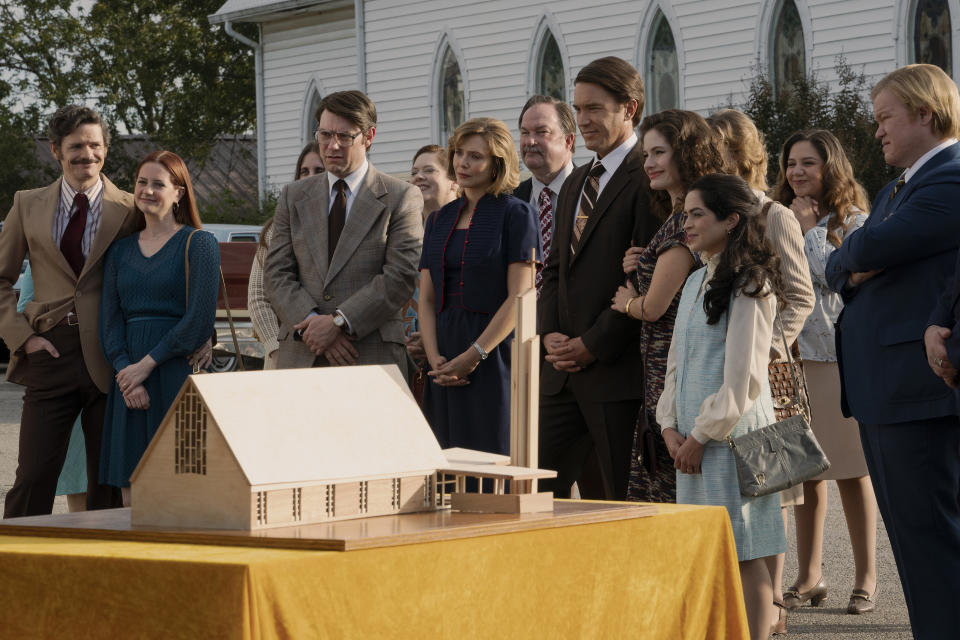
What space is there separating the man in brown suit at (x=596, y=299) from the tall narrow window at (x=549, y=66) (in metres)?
17.0

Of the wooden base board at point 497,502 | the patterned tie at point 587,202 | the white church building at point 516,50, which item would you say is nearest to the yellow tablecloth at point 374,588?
the wooden base board at point 497,502

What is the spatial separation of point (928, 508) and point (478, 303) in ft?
6.89

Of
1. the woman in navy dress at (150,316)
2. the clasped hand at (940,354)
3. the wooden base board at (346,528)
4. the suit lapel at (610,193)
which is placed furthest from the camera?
the woman in navy dress at (150,316)

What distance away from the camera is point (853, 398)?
15.0 feet

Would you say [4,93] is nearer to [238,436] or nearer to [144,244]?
[144,244]

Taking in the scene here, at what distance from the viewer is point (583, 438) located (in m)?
5.46

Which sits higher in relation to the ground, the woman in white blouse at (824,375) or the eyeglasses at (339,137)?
the eyeglasses at (339,137)

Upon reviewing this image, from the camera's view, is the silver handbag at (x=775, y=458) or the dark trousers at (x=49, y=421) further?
the dark trousers at (x=49, y=421)

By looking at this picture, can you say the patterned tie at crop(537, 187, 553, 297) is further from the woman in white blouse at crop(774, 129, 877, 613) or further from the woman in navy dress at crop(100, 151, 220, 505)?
the woman in navy dress at crop(100, 151, 220, 505)

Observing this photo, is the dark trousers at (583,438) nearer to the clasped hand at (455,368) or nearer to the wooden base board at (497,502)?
the clasped hand at (455,368)

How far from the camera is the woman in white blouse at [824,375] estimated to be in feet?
19.9

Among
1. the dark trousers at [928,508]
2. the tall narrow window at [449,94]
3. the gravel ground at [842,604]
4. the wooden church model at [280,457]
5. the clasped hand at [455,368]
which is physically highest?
the tall narrow window at [449,94]

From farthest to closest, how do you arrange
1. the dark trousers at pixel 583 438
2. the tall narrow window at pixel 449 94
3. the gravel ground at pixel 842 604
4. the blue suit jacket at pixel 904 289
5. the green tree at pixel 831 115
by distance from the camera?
1. the tall narrow window at pixel 449 94
2. the green tree at pixel 831 115
3. the gravel ground at pixel 842 604
4. the dark trousers at pixel 583 438
5. the blue suit jacket at pixel 904 289

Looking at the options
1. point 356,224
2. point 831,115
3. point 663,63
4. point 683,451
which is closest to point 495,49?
point 663,63
